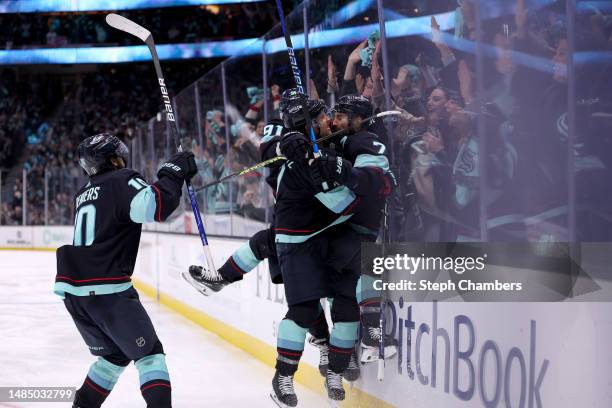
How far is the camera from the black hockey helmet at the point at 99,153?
2752mm

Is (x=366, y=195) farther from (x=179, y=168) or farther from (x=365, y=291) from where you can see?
(x=179, y=168)

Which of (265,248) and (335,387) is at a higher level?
(265,248)

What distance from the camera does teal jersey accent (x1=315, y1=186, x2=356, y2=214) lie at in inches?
112

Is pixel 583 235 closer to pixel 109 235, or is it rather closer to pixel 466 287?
pixel 466 287

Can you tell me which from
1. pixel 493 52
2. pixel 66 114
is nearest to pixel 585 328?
pixel 493 52

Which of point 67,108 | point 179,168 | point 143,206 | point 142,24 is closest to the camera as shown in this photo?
point 143,206

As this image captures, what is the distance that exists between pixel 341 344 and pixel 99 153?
1.11m

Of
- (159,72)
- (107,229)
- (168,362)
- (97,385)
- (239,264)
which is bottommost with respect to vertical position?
(168,362)

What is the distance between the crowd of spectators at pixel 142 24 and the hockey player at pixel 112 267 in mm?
18923

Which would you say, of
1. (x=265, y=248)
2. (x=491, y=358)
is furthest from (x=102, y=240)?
(x=491, y=358)

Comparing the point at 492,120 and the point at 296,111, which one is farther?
the point at 296,111

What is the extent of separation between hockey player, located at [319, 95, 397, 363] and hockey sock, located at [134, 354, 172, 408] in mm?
806

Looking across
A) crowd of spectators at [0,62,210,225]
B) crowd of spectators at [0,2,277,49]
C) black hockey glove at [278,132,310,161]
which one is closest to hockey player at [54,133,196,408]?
black hockey glove at [278,132,310,161]

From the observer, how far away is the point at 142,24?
70.4ft
